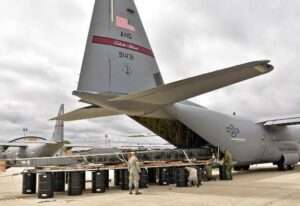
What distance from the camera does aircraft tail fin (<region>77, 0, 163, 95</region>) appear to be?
39.5ft

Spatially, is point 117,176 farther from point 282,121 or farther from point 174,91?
point 282,121

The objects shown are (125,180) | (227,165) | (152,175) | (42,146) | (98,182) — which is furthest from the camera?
(42,146)

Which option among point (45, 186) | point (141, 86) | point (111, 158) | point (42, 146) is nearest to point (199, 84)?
point (141, 86)

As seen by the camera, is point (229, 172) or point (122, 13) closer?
point (122, 13)

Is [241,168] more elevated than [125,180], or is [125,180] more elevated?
[125,180]

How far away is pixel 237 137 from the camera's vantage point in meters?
19.4

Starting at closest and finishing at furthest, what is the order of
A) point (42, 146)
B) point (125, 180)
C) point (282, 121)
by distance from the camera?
point (125, 180) < point (282, 121) < point (42, 146)

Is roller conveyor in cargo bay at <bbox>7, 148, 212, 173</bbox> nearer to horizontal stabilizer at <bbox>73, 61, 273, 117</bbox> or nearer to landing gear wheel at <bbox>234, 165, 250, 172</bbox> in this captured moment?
horizontal stabilizer at <bbox>73, 61, 273, 117</bbox>

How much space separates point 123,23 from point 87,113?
4.14 m

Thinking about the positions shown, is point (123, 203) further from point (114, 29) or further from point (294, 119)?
point (294, 119)

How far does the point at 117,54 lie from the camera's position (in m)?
12.9

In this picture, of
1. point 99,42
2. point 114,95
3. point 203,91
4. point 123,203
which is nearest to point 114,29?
point 99,42

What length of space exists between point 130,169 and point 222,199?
132 inches

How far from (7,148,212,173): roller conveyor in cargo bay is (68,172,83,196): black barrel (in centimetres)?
30
